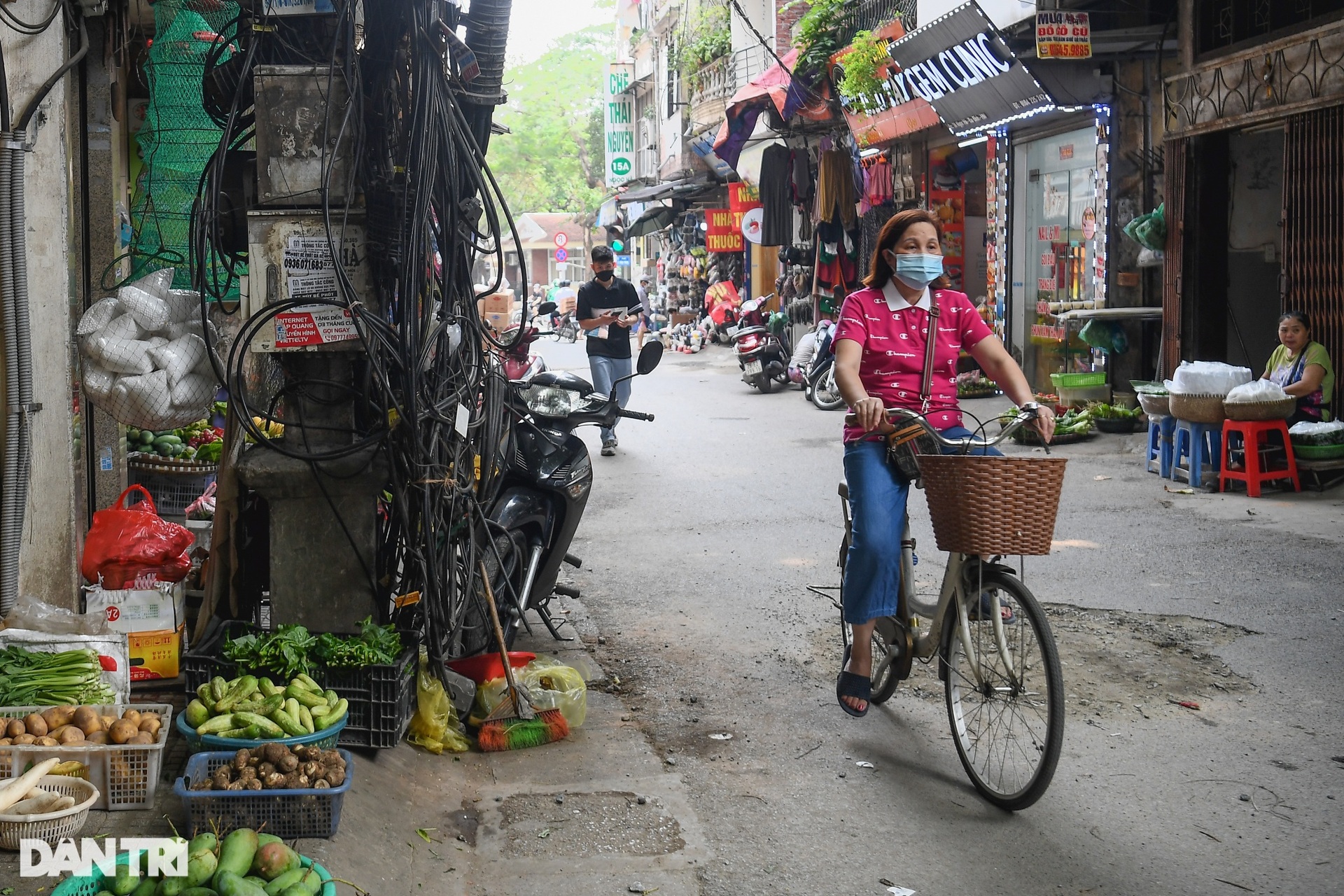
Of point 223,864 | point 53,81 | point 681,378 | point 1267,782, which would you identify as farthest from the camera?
point 681,378

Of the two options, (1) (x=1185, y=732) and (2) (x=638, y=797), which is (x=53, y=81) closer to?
(2) (x=638, y=797)

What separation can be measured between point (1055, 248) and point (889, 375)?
11768 mm

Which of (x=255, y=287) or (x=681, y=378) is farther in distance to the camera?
(x=681, y=378)

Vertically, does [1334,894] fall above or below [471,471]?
below

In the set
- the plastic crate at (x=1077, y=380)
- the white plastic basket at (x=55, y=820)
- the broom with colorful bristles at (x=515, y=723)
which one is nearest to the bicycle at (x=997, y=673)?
the broom with colorful bristles at (x=515, y=723)

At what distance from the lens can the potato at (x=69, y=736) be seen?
12.8ft

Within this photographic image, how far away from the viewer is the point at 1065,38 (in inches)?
515

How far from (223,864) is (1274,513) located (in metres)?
8.03

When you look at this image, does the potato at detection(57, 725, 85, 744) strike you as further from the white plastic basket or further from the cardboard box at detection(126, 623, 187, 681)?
the cardboard box at detection(126, 623, 187, 681)

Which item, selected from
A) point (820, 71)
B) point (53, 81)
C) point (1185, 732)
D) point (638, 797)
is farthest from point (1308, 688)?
point (820, 71)

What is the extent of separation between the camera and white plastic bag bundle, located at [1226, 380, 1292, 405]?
9688 mm

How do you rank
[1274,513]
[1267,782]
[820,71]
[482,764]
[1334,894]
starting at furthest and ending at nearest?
[820,71] < [1274,513] < [482,764] < [1267,782] < [1334,894]

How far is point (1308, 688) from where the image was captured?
5371mm

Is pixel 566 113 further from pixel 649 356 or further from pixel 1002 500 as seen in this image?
pixel 1002 500
